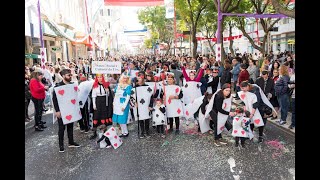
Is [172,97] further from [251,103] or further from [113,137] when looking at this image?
[251,103]

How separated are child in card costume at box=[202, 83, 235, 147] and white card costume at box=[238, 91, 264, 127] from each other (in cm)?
34

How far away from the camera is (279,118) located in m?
9.84

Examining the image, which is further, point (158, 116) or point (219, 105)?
point (158, 116)

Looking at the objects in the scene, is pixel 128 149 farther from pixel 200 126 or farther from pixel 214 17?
pixel 214 17

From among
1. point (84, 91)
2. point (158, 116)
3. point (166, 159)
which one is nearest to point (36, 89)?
point (84, 91)

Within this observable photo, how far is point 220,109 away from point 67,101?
3528 mm

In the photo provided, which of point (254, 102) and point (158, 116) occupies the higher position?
point (254, 102)

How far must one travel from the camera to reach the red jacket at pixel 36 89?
8.77 metres

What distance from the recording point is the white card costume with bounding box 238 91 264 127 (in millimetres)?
7345

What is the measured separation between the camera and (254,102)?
24.0 ft

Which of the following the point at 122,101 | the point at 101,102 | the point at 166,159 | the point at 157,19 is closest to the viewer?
the point at 166,159

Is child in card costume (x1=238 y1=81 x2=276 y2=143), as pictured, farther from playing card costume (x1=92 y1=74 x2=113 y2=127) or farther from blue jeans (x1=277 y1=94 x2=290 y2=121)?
playing card costume (x1=92 y1=74 x2=113 y2=127)
